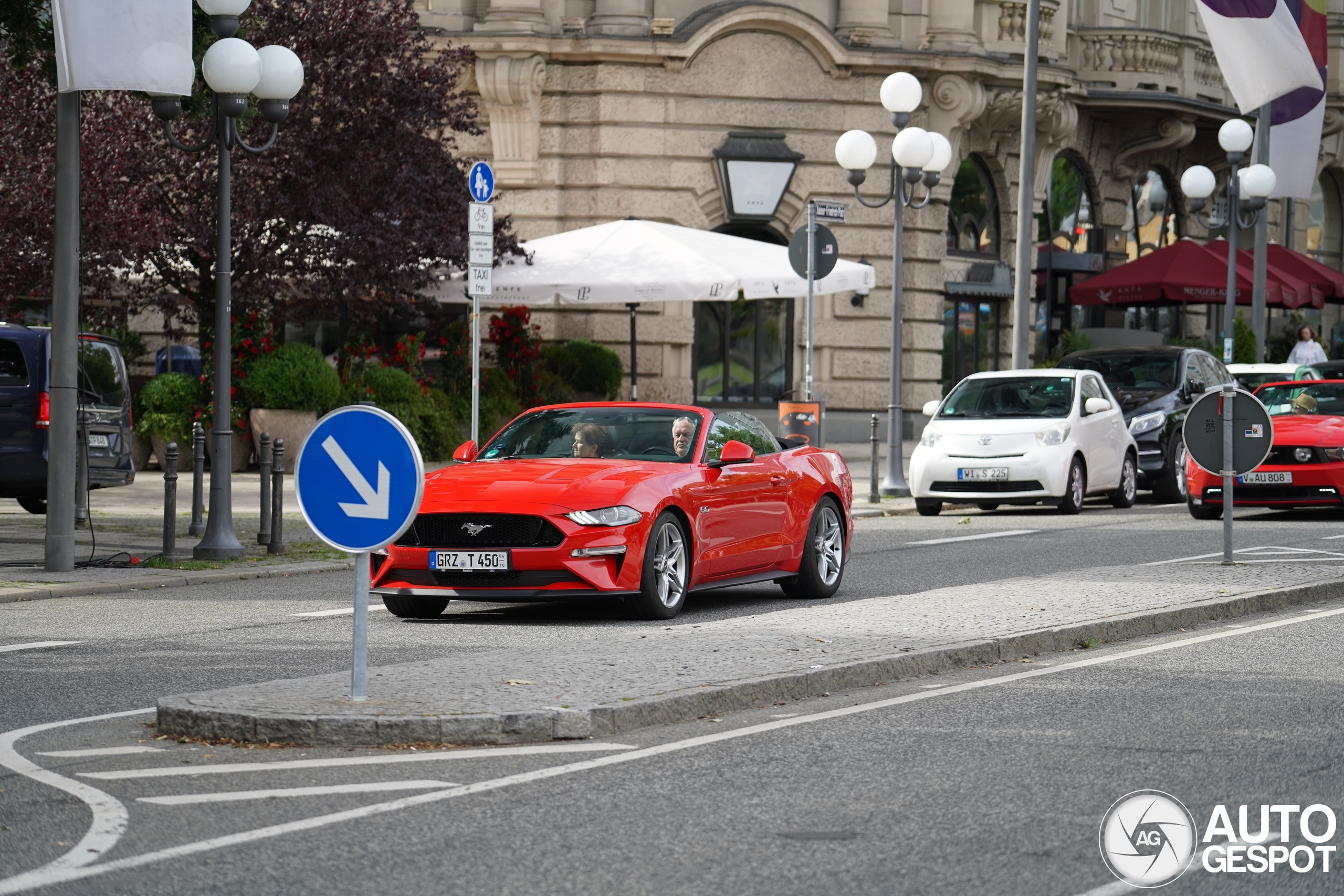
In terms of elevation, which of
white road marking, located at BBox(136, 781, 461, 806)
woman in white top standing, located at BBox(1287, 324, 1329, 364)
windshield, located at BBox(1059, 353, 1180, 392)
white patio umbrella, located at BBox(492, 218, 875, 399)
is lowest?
white road marking, located at BBox(136, 781, 461, 806)

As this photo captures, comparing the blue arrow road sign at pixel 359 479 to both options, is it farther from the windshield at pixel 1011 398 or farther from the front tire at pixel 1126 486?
the front tire at pixel 1126 486

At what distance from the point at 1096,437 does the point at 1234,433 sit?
751 centimetres

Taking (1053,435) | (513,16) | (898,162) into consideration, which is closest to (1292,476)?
(1053,435)

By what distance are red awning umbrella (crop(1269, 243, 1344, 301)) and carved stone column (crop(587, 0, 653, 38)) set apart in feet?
44.0

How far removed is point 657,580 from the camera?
38.8 ft

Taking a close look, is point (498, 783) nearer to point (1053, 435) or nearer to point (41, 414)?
point (41, 414)

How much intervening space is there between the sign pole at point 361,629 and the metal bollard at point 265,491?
815cm

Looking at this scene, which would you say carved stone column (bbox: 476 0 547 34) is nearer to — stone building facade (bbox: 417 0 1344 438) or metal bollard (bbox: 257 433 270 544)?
stone building facade (bbox: 417 0 1344 438)

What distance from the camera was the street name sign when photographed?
7965mm

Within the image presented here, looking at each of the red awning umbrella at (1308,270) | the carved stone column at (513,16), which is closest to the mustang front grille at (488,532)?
the carved stone column at (513,16)

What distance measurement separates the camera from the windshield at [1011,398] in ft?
72.1

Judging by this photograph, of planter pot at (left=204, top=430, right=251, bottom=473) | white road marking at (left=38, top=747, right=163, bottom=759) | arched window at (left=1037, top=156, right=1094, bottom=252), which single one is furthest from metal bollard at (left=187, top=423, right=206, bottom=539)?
arched window at (left=1037, top=156, right=1094, bottom=252)

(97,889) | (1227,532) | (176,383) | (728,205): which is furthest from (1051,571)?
(728,205)

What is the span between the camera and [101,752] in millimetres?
7578
